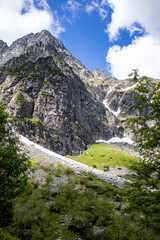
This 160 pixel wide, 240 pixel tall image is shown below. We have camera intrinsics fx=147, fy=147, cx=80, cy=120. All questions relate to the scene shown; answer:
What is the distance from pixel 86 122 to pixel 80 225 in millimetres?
123961

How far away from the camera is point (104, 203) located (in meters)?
15.9

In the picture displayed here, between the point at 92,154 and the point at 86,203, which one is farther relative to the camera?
the point at 92,154

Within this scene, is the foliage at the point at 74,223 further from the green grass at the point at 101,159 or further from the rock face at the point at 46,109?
the rock face at the point at 46,109

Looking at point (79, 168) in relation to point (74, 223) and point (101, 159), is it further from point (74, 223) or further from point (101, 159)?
point (101, 159)

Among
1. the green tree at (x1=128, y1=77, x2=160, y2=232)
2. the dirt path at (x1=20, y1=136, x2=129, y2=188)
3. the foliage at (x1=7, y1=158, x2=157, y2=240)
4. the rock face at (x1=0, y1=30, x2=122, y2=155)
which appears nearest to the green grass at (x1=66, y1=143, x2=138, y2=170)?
the rock face at (x1=0, y1=30, x2=122, y2=155)

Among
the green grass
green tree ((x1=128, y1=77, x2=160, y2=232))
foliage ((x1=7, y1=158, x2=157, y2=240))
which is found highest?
green tree ((x1=128, y1=77, x2=160, y2=232))

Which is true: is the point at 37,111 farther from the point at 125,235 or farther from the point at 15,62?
the point at 125,235

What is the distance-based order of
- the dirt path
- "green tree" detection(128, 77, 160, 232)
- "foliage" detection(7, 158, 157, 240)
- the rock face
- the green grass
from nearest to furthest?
"green tree" detection(128, 77, 160, 232)
"foliage" detection(7, 158, 157, 240)
the dirt path
the green grass
the rock face

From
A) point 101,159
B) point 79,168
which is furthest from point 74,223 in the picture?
point 101,159

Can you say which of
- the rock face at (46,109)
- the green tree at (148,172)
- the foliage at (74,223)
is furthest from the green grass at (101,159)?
the green tree at (148,172)

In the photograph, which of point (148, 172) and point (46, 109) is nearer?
point (148, 172)

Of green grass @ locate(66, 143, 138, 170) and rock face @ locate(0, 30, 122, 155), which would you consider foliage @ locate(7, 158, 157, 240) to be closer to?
green grass @ locate(66, 143, 138, 170)

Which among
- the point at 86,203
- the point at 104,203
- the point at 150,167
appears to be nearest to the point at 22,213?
the point at 86,203

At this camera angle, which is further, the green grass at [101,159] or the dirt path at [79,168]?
the green grass at [101,159]
